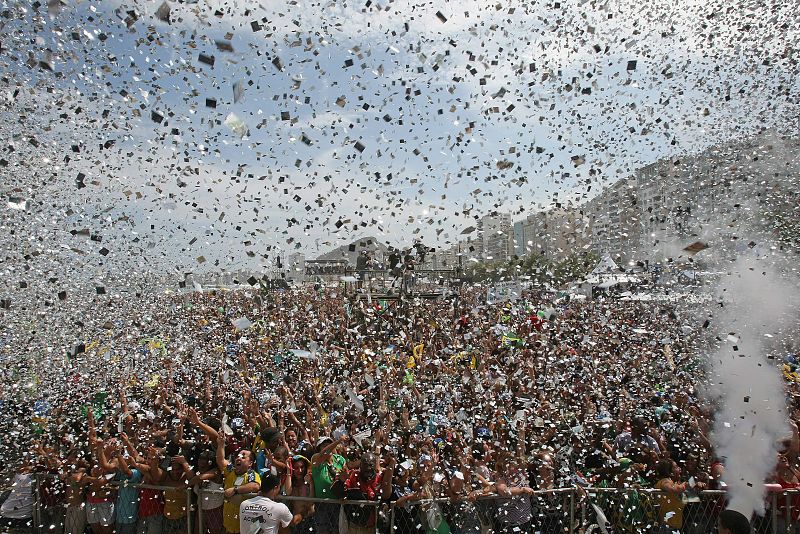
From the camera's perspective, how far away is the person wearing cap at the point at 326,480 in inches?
157

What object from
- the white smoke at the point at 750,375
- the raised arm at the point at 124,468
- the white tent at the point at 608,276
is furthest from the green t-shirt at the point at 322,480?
the white tent at the point at 608,276

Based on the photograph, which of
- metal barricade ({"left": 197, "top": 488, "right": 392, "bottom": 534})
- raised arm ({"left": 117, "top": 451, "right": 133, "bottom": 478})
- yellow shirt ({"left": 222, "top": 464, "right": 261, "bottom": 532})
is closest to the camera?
metal barricade ({"left": 197, "top": 488, "right": 392, "bottom": 534})

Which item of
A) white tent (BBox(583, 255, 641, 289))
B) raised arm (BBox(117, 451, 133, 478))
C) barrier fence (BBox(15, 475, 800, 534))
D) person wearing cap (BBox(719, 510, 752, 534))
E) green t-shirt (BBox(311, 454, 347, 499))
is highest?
white tent (BBox(583, 255, 641, 289))

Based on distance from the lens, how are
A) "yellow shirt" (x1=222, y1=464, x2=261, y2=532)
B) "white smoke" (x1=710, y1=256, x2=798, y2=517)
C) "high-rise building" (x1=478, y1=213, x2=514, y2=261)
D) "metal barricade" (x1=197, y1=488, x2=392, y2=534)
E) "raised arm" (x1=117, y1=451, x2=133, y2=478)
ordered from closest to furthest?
"metal barricade" (x1=197, y1=488, x2=392, y2=534) → "yellow shirt" (x1=222, y1=464, x2=261, y2=532) → "white smoke" (x1=710, y1=256, x2=798, y2=517) → "raised arm" (x1=117, y1=451, x2=133, y2=478) → "high-rise building" (x1=478, y1=213, x2=514, y2=261)

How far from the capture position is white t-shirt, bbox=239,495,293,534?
351 centimetres

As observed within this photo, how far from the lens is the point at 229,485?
4.05 m

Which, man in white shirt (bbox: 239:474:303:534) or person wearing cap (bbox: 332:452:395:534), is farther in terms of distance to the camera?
person wearing cap (bbox: 332:452:395:534)

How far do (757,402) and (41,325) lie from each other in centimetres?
788

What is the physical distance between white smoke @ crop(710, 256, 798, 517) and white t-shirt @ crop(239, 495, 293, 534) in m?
3.25

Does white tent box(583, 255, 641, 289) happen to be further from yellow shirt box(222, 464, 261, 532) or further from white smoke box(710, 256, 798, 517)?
yellow shirt box(222, 464, 261, 532)

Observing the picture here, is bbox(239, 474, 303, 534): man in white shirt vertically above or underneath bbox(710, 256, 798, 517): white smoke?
underneath

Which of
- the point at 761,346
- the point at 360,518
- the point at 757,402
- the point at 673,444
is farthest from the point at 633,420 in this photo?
the point at 360,518

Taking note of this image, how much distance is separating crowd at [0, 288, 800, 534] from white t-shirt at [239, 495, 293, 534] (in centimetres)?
1

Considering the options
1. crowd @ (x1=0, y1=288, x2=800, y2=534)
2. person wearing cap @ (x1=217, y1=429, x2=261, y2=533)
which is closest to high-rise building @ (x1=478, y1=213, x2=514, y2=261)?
crowd @ (x1=0, y1=288, x2=800, y2=534)
